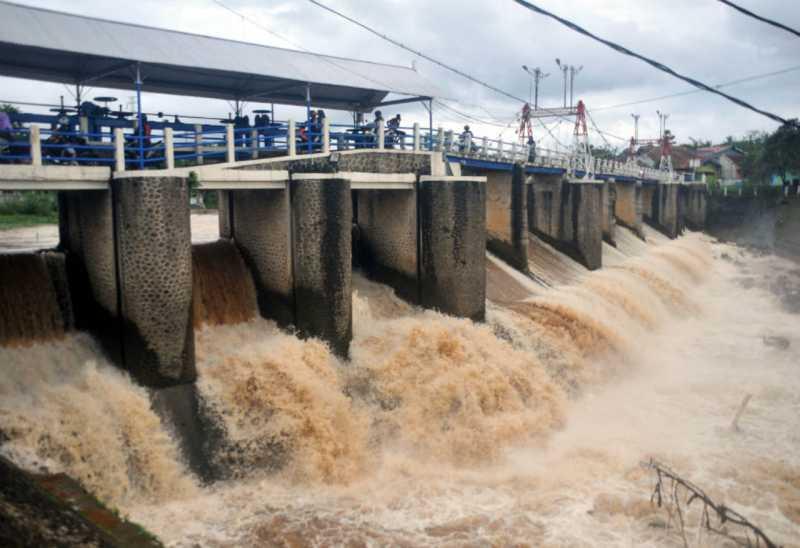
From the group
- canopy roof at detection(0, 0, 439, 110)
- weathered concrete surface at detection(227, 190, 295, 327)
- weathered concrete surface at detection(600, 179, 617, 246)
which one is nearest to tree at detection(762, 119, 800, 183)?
weathered concrete surface at detection(600, 179, 617, 246)

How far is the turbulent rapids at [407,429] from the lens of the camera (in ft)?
33.6

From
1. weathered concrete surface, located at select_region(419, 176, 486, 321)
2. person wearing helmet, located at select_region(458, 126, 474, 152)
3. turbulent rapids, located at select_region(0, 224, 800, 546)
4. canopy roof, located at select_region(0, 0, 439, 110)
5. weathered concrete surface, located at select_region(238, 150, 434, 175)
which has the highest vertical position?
canopy roof, located at select_region(0, 0, 439, 110)

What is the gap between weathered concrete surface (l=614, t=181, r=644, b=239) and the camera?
40.8 meters

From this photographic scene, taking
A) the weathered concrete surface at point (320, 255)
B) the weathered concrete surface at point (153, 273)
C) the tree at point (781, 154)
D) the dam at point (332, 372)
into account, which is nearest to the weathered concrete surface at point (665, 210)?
the tree at point (781, 154)

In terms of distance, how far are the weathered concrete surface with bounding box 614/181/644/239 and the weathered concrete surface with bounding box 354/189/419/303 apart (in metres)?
25.7

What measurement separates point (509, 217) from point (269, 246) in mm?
11136

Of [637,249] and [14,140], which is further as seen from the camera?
[637,249]

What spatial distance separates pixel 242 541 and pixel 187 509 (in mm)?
1229

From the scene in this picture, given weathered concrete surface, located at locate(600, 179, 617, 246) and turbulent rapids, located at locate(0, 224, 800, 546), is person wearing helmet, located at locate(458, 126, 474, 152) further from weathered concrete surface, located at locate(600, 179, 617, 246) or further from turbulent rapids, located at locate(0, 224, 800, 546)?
weathered concrete surface, located at locate(600, 179, 617, 246)

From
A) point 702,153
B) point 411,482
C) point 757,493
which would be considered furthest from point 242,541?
point 702,153

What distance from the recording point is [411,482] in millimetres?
11719

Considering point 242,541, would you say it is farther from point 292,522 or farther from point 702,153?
point 702,153

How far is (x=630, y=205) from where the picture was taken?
4141cm

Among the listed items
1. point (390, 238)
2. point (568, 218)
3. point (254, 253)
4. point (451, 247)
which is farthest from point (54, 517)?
point (568, 218)
